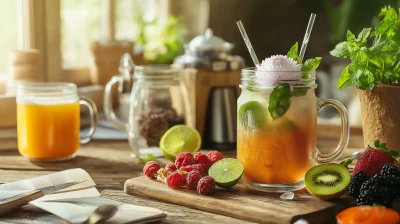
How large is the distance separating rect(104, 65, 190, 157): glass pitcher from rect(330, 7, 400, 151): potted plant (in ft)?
1.79

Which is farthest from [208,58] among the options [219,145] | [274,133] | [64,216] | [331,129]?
[64,216]

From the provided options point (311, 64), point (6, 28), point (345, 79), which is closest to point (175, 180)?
point (311, 64)

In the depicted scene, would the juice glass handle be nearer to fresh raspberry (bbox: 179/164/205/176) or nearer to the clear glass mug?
the clear glass mug

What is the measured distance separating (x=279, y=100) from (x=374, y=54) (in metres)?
0.33

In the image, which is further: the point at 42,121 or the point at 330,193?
the point at 42,121

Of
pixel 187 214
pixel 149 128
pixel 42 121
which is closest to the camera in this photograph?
pixel 187 214

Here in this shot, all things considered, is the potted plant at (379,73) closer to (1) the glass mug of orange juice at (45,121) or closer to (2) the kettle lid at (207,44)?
(2) the kettle lid at (207,44)

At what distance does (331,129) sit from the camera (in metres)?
2.30

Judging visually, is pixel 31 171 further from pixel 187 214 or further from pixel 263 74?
pixel 263 74

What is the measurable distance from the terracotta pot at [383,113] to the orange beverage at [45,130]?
776mm

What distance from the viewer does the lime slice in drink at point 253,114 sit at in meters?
1.42

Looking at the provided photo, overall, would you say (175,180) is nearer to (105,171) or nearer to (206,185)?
(206,185)

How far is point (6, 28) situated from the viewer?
2369 millimetres

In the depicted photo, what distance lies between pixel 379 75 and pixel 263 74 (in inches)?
14.7
